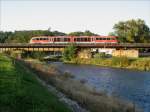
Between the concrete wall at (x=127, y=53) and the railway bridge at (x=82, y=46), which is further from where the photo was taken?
the railway bridge at (x=82, y=46)

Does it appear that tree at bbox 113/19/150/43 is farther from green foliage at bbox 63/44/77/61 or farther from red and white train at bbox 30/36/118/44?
green foliage at bbox 63/44/77/61

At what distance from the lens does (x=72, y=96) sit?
111ft

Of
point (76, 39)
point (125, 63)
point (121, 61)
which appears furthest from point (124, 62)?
point (76, 39)

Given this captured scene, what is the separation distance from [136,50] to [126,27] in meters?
26.4

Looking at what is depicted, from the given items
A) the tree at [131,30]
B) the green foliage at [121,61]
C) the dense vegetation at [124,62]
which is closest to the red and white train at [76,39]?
the dense vegetation at [124,62]

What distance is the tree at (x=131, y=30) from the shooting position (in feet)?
514

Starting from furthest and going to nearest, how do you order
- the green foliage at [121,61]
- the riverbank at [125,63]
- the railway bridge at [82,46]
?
the railway bridge at [82,46] → the green foliage at [121,61] → the riverbank at [125,63]

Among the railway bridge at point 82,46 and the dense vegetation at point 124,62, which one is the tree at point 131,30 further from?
the dense vegetation at point 124,62

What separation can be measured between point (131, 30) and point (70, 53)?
3669 centimetres

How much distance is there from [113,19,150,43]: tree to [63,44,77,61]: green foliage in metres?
31.6

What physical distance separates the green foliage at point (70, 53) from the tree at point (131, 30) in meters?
31.6

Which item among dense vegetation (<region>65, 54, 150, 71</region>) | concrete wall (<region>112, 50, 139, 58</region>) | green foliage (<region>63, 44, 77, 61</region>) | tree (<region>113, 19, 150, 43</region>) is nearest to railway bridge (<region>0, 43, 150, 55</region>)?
Answer: concrete wall (<region>112, 50, 139, 58</region>)

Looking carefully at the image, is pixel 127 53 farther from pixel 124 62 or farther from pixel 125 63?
pixel 125 63

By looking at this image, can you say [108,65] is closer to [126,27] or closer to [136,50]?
[136,50]
